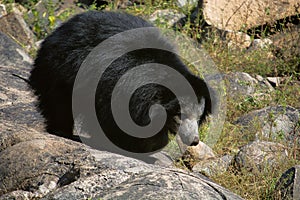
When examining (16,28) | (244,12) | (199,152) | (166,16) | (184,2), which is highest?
(244,12)

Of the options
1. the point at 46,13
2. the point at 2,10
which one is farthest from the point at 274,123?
the point at 2,10

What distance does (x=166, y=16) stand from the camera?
8.52 m

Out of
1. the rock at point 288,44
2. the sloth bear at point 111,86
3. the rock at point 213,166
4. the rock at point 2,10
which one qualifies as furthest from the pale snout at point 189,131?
the rock at point 2,10

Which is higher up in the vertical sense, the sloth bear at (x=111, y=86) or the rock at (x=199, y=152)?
the sloth bear at (x=111, y=86)

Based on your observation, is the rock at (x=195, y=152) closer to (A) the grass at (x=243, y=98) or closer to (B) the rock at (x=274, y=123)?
(A) the grass at (x=243, y=98)

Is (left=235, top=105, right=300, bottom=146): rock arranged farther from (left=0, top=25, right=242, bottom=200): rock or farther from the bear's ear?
(left=0, top=25, right=242, bottom=200): rock

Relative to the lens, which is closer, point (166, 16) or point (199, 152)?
point (199, 152)

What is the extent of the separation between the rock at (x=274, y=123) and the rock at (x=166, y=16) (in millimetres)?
2428

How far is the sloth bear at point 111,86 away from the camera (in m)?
4.86

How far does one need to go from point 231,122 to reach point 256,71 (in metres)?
1.31

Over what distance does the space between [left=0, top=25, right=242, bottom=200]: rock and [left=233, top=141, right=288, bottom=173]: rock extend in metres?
1.49

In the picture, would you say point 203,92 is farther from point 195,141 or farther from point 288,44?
point 288,44

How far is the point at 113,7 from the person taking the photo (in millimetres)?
9133

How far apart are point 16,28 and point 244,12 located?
3.14 metres
